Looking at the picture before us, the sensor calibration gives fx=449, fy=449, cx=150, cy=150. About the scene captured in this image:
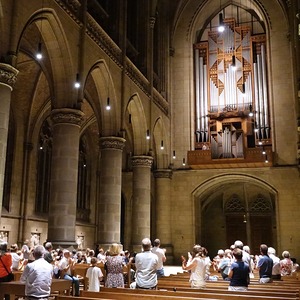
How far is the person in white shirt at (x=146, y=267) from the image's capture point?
7.46m

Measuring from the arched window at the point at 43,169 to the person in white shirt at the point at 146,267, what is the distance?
1524cm

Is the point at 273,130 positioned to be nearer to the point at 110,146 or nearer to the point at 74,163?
the point at 110,146

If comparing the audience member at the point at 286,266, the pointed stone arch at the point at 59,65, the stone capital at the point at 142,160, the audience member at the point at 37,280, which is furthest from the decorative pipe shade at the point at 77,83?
the audience member at the point at 37,280

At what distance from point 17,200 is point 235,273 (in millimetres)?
14860

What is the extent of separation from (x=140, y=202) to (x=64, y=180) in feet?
27.2

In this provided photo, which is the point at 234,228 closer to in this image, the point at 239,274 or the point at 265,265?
the point at 265,265

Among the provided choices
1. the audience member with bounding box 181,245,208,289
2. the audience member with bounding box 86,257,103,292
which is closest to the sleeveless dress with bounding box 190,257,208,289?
the audience member with bounding box 181,245,208,289

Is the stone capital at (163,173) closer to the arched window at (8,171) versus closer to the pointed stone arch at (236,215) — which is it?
the pointed stone arch at (236,215)

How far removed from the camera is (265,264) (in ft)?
32.7

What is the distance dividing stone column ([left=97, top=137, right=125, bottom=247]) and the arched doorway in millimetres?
10382

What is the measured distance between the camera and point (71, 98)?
49.2ft

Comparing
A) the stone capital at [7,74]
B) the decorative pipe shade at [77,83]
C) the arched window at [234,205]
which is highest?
the decorative pipe shade at [77,83]

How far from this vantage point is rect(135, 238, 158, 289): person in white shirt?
7.46m

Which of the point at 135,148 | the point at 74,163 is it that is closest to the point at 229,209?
the point at 135,148
